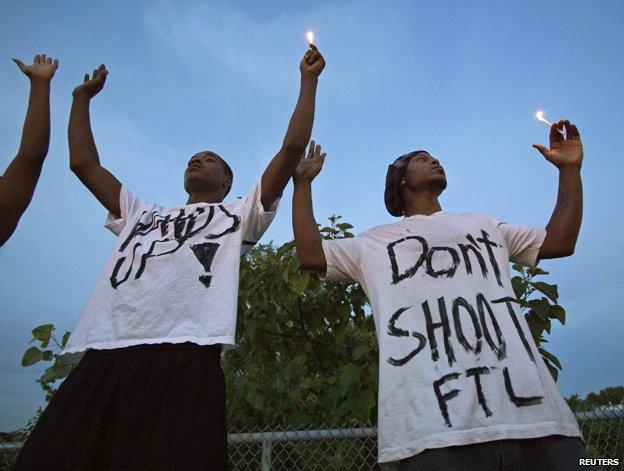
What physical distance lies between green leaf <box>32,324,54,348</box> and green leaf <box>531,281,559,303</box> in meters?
3.22

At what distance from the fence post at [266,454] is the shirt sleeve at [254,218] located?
3.22ft

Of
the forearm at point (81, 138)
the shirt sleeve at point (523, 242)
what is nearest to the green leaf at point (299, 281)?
the shirt sleeve at point (523, 242)

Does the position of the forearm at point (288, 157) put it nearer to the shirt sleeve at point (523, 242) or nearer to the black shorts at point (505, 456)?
the shirt sleeve at point (523, 242)

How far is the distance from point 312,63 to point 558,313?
6.98 feet

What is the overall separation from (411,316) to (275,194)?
2.95 feet

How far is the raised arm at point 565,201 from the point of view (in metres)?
2.34

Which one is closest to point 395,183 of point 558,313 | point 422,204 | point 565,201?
point 422,204

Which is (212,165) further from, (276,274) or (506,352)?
(506,352)

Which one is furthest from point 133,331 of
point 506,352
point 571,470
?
point 571,470

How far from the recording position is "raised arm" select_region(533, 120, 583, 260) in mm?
2338

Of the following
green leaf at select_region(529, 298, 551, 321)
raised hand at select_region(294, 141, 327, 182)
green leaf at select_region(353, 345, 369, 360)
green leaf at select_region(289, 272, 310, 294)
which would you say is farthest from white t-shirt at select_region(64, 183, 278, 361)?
green leaf at select_region(529, 298, 551, 321)

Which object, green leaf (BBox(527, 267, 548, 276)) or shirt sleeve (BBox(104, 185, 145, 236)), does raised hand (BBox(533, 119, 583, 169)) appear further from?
shirt sleeve (BBox(104, 185, 145, 236))

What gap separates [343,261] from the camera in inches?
93.4

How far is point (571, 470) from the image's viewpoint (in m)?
1.56
